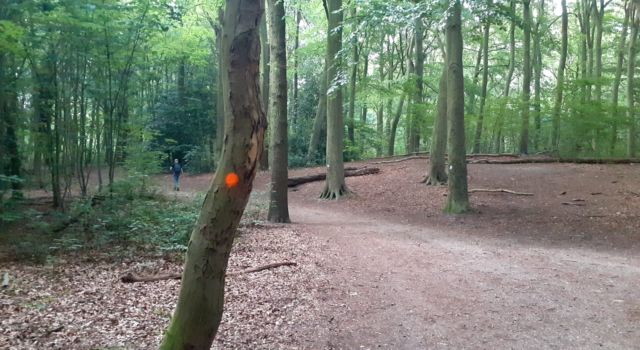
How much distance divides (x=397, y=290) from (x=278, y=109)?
23.5 feet

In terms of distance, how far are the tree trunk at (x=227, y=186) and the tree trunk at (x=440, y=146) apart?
14.7 metres

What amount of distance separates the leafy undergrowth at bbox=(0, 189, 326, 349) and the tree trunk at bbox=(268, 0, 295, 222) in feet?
7.38

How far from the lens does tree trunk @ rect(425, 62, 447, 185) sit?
1711cm

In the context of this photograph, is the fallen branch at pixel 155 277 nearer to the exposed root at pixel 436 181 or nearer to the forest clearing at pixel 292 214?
the forest clearing at pixel 292 214

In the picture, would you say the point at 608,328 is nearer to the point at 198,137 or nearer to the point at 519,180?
the point at 519,180

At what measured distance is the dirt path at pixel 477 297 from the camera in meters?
5.15

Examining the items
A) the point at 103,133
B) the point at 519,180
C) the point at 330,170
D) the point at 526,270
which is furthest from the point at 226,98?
the point at 519,180

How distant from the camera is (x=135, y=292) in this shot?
6.74 m

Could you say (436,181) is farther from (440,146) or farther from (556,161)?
(556,161)

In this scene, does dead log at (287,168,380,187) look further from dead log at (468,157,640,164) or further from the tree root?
dead log at (468,157,640,164)

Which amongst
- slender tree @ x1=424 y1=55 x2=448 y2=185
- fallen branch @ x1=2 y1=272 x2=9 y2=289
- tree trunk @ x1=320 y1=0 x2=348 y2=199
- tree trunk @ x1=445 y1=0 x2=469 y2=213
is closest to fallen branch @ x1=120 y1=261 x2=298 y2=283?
fallen branch @ x1=2 y1=272 x2=9 y2=289

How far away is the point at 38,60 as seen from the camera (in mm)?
12102

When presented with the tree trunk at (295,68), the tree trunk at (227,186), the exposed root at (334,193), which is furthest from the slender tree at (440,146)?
the tree trunk at (227,186)

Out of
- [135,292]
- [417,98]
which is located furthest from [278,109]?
[417,98]
